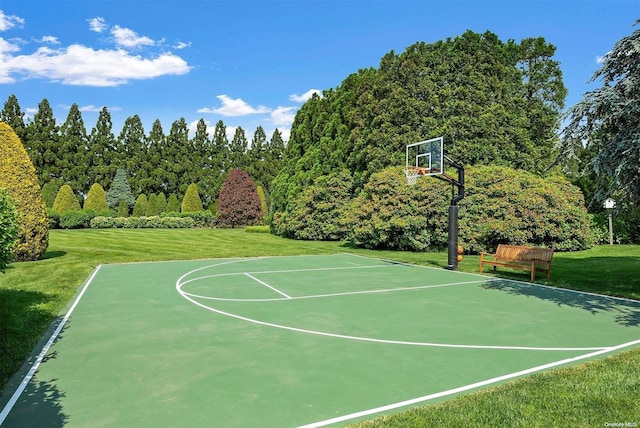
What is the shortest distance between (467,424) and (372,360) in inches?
77.1

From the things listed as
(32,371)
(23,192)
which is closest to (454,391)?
(32,371)

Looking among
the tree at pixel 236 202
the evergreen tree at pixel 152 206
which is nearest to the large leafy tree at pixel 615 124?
the tree at pixel 236 202

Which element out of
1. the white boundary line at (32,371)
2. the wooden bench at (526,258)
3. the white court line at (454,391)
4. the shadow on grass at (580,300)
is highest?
the wooden bench at (526,258)

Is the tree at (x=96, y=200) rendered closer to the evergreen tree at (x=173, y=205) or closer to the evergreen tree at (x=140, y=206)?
the evergreen tree at (x=140, y=206)

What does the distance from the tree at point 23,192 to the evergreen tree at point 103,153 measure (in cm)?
3195

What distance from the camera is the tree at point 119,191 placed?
44250 mm

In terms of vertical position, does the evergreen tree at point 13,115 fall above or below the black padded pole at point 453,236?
above

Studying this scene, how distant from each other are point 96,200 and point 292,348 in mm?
40198

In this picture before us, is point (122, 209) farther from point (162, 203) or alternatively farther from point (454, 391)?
point (454, 391)

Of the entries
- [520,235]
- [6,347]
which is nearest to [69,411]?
[6,347]

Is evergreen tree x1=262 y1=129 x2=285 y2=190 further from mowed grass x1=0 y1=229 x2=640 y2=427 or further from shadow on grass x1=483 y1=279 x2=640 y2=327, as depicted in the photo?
shadow on grass x1=483 y1=279 x2=640 y2=327

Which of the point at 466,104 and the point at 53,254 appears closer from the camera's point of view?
the point at 53,254

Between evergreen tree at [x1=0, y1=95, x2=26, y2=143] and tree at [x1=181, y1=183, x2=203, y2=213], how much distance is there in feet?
53.8

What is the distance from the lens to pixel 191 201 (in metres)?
44.8
